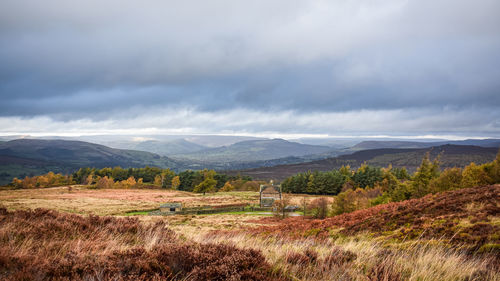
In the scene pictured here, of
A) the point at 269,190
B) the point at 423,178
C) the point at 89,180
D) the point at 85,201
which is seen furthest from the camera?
the point at 89,180

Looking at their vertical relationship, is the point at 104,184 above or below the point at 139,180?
above

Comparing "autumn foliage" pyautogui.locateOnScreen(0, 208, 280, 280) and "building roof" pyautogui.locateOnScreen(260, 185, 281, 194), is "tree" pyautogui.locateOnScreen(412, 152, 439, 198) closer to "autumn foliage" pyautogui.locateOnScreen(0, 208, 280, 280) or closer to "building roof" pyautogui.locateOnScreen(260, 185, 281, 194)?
"building roof" pyautogui.locateOnScreen(260, 185, 281, 194)

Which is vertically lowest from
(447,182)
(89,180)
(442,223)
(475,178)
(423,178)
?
(89,180)

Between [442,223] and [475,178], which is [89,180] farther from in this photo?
[442,223]

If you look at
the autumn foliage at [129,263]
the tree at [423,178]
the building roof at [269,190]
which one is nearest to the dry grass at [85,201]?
the building roof at [269,190]

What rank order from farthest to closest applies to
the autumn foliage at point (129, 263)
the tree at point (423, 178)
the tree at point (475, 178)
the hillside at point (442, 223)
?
the tree at point (423, 178)
the tree at point (475, 178)
the hillside at point (442, 223)
the autumn foliage at point (129, 263)

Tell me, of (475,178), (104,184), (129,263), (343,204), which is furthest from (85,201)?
(475,178)

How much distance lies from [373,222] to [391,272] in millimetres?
13376

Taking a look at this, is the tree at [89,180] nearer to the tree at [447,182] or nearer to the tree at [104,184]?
the tree at [104,184]

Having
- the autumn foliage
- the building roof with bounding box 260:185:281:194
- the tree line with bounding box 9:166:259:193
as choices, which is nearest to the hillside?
the autumn foliage

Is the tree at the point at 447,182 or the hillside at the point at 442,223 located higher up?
the hillside at the point at 442,223

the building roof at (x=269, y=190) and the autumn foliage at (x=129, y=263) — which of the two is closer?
the autumn foliage at (x=129, y=263)

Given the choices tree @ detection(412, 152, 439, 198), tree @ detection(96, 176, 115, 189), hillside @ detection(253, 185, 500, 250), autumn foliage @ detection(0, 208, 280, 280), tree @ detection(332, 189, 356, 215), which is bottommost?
tree @ detection(96, 176, 115, 189)

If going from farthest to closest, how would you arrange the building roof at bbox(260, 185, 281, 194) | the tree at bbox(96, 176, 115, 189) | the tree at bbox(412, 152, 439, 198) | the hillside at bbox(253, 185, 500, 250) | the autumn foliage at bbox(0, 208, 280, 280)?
the tree at bbox(96, 176, 115, 189), the building roof at bbox(260, 185, 281, 194), the tree at bbox(412, 152, 439, 198), the hillside at bbox(253, 185, 500, 250), the autumn foliage at bbox(0, 208, 280, 280)
